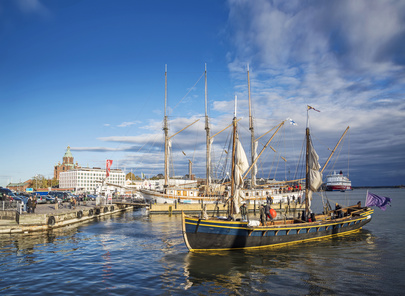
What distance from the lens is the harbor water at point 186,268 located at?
1647 cm

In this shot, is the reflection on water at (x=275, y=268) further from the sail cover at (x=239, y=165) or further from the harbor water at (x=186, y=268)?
the sail cover at (x=239, y=165)

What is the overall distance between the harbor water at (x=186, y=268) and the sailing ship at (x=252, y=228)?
919 mm

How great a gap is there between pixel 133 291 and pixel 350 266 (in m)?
16.1

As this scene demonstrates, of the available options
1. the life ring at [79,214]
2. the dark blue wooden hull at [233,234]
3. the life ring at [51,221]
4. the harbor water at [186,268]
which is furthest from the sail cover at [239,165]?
the life ring at [79,214]

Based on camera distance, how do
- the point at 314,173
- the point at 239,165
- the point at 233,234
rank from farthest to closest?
1. the point at 314,173
2. the point at 239,165
3. the point at 233,234

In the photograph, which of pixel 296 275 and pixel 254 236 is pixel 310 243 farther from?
pixel 296 275

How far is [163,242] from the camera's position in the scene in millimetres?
29875

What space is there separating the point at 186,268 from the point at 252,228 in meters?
7.57

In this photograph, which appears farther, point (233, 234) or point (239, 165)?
point (239, 165)

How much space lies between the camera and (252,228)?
25234 millimetres

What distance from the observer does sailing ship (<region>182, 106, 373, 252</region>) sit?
79.9ft

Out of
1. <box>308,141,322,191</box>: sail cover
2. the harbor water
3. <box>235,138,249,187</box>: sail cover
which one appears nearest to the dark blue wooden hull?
the harbor water

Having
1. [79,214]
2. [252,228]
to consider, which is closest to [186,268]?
[252,228]

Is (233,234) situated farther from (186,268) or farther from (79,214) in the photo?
(79,214)
